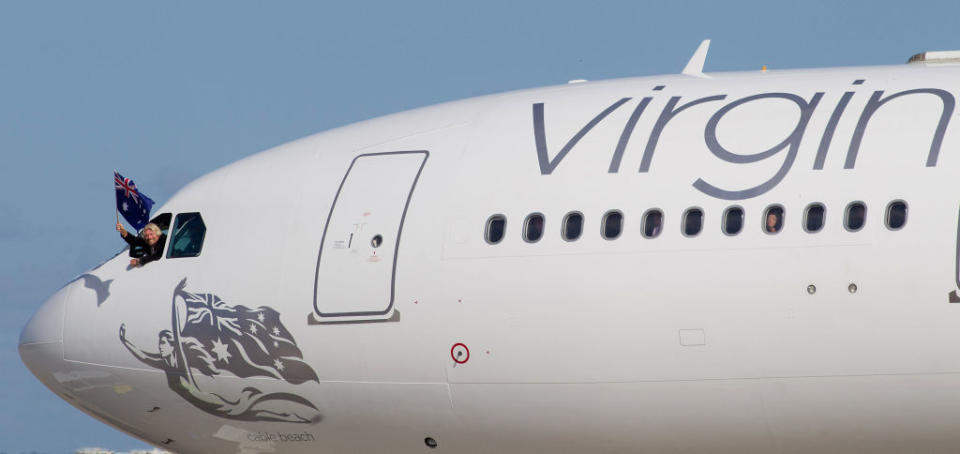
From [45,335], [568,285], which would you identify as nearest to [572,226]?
[568,285]

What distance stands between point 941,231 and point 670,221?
2487 millimetres

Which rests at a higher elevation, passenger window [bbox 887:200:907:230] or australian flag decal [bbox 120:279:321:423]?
passenger window [bbox 887:200:907:230]

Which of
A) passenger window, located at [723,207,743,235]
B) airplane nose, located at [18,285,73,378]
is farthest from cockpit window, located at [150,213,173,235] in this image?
passenger window, located at [723,207,743,235]

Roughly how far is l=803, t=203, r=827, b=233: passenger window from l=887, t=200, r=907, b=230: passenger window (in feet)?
1.90

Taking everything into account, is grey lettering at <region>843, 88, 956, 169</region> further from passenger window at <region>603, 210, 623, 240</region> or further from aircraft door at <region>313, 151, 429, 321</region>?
aircraft door at <region>313, 151, 429, 321</region>

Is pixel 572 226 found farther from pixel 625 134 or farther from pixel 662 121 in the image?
pixel 662 121

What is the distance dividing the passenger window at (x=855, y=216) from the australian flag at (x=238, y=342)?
5.73 metres

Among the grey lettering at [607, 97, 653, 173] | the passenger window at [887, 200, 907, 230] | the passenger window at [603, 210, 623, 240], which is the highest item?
the grey lettering at [607, 97, 653, 173]

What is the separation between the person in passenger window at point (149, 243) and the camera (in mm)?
15422

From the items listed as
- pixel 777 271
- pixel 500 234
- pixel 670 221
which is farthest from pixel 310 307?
pixel 777 271

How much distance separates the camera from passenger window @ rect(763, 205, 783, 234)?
12.4m

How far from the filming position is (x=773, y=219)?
1249cm

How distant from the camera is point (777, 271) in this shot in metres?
12.3

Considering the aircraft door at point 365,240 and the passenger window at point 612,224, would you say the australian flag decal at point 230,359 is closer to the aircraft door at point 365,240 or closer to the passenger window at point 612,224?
the aircraft door at point 365,240
